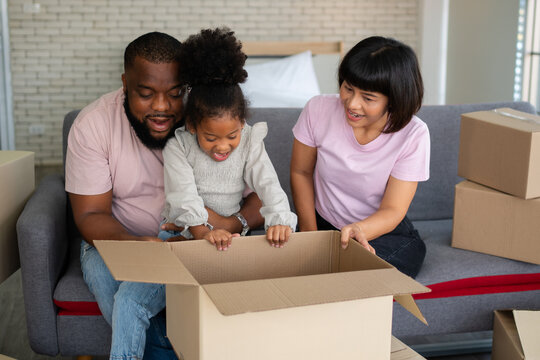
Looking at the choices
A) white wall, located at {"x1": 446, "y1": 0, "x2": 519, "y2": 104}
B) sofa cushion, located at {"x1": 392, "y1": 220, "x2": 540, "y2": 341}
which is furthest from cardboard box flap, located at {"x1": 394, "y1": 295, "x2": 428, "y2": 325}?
white wall, located at {"x1": 446, "y1": 0, "x2": 519, "y2": 104}

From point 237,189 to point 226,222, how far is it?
11 centimetres

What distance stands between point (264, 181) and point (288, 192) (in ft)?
2.11

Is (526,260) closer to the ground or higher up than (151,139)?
closer to the ground

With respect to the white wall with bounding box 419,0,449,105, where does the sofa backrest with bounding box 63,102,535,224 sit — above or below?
below

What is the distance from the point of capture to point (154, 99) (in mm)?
1744

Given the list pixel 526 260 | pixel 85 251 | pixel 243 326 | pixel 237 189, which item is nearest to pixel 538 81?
pixel 526 260

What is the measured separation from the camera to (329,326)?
1112 mm

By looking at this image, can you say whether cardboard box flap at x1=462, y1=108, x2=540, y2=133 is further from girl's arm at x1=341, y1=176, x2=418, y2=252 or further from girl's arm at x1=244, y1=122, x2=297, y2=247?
girl's arm at x1=244, y1=122, x2=297, y2=247

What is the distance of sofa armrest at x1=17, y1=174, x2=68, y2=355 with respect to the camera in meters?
1.78

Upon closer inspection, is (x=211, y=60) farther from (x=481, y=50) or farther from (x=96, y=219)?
(x=481, y=50)

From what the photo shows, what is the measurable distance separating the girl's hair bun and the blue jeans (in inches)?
22.9

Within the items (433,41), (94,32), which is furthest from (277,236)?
(433,41)

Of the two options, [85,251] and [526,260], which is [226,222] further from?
[526,260]

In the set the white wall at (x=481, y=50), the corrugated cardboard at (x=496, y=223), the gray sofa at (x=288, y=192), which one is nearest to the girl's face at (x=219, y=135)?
the gray sofa at (x=288, y=192)
